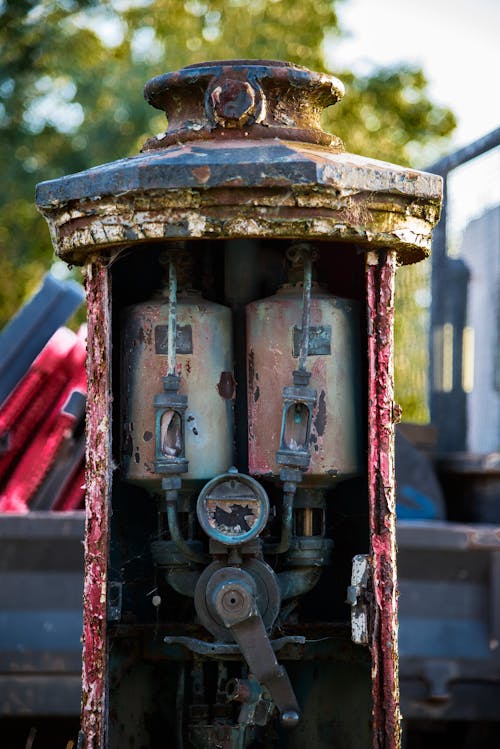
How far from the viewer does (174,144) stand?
287 centimetres

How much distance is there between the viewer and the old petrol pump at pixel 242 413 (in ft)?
8.74

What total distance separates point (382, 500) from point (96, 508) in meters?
0.68

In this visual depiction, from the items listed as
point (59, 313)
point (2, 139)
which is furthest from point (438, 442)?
point (2, 139)

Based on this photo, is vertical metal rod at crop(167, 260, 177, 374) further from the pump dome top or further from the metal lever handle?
the metal lever handle

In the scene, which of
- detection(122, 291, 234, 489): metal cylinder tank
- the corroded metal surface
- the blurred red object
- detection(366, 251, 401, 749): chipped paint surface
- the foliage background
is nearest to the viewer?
the corroded metal surface

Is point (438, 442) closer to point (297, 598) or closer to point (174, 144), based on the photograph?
point (297, 598)

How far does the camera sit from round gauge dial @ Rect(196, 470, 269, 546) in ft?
9.02

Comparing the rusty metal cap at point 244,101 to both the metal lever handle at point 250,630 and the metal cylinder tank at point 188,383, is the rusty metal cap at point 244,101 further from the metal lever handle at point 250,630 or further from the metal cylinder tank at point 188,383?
the metal lever handle at point 250,630

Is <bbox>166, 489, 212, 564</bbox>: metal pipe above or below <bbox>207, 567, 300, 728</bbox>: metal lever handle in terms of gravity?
above

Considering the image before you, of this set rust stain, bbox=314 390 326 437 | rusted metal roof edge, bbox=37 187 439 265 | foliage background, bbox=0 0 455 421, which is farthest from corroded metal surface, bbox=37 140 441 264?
foliage background, bbox=0 0 455 421

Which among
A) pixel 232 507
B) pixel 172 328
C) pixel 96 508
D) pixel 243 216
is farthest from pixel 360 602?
pixel 243 216

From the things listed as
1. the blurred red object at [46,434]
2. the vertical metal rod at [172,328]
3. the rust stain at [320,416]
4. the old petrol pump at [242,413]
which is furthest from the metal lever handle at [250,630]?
the blurred red object at [46,434]

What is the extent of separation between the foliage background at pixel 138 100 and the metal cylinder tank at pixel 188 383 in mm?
9567

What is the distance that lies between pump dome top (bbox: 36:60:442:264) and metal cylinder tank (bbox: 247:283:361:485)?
207 millimetres
